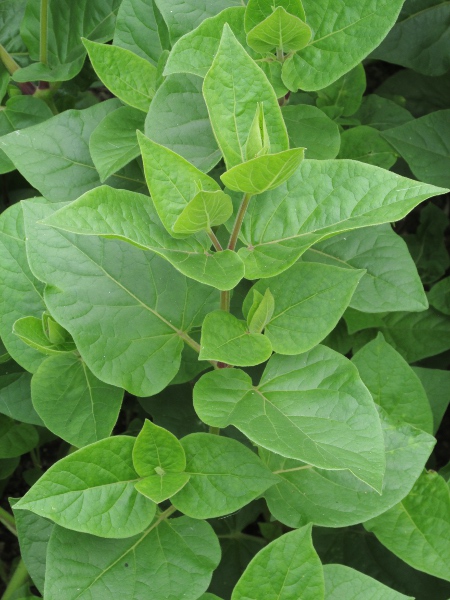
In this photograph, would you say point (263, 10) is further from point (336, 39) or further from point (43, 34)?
point (43, 34)

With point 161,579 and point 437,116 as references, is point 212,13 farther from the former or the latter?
point 161,579

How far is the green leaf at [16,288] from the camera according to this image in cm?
112

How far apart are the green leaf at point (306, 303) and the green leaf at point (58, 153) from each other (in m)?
0.44

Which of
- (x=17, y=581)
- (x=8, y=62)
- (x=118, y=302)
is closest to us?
(x=118, y=302)

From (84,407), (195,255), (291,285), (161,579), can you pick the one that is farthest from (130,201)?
(161,579)

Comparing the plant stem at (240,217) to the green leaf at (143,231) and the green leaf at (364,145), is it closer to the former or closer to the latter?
the green leaf at (143,231)

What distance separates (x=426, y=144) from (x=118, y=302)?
28.2 inches

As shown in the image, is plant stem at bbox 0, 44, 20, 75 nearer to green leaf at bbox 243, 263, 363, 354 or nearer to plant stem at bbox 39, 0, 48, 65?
plant stem at bbox 39, 0, 48, 65

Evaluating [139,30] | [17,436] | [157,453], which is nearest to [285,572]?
[157,453]

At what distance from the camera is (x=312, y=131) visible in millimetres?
1206

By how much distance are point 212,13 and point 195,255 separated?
0.46 meters

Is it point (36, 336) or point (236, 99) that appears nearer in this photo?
point (236, 99)

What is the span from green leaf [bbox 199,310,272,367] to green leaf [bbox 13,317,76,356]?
262mm

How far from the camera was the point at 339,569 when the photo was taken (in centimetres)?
99
